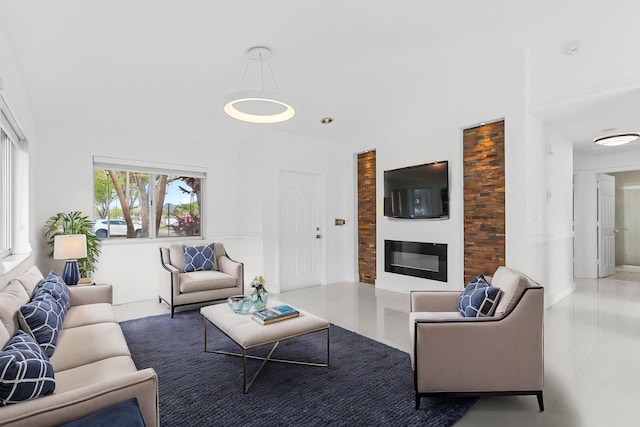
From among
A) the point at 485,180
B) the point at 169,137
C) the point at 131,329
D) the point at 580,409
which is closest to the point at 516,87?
the point at 485,180

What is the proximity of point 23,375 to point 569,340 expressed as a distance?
13.7 ft

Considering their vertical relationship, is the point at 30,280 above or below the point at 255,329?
above

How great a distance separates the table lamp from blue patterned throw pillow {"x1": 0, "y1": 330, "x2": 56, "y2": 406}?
8.24 ft

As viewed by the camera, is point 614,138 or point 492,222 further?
point 614,138

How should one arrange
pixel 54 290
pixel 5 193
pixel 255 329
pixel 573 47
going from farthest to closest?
pixel 573 47
pixel 5 193
pixel 54 290
pixel 255 329

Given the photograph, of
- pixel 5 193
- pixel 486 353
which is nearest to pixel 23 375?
pixel 486 353

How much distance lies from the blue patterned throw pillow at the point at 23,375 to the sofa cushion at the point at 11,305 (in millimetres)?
269

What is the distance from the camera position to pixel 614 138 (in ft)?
15.7

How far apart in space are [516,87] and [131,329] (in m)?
5.09

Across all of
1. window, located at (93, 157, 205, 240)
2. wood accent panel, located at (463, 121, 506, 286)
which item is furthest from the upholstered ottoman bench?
window, located at (93, 157, 205, 240)

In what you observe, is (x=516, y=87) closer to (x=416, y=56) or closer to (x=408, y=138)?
(x=416, y=56)

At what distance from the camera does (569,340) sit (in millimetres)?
3436

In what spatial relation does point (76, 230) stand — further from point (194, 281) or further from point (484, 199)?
point (484, 199)

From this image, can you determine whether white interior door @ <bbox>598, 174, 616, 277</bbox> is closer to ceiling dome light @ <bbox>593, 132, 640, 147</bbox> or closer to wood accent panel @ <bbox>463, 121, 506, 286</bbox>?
ceiling dome light @ <bbox>593, 132, 640, 147</bbox>
